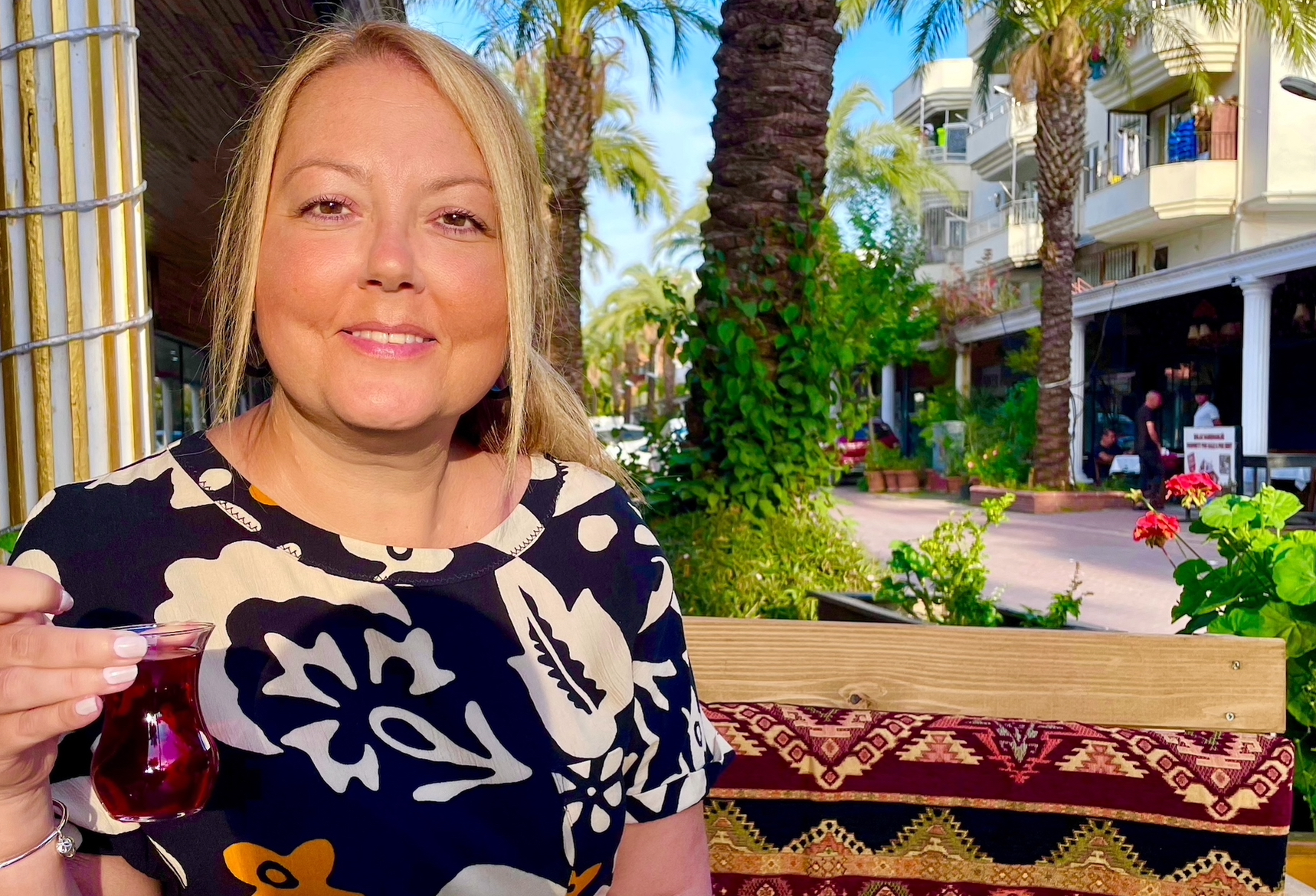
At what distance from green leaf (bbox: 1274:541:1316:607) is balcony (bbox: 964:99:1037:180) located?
27.6 m

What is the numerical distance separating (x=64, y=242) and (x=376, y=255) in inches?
53.5

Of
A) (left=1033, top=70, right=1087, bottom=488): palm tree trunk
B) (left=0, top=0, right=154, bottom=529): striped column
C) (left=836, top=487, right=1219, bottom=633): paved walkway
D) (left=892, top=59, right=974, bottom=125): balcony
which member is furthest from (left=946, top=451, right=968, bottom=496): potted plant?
(left=892, top=59, right=974, bottom=125): balcony

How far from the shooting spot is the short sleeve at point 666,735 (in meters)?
1.59

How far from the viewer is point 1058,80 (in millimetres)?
17031

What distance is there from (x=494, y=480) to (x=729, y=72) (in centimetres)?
392

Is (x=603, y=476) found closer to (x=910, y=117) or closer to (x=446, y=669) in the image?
(x=446, y=669)

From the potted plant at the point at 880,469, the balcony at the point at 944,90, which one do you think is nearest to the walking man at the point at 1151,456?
the potted plant at the point at 880,469

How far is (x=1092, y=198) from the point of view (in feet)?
81.3

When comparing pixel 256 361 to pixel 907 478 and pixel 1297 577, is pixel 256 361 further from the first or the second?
pixel 907 478

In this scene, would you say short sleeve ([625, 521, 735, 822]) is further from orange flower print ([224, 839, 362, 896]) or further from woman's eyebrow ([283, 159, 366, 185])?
woman's eyebrow ([283, 159, 366, 185])

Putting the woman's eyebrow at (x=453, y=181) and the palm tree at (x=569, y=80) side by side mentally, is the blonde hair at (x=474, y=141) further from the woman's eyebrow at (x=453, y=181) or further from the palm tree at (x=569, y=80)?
the palm tree at (x=569, y=80)

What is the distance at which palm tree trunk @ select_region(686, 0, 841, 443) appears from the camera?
16.5 ft

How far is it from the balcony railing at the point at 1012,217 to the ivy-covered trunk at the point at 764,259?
25.6 meters

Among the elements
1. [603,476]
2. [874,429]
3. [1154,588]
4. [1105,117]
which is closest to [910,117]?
[1105,117]
